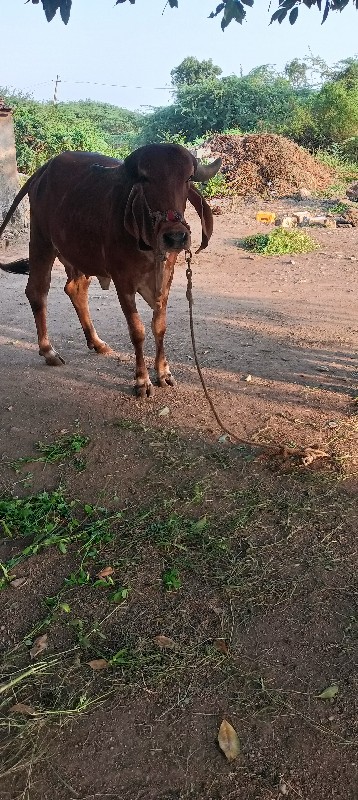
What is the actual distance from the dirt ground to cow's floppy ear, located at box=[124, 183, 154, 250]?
1320 mm

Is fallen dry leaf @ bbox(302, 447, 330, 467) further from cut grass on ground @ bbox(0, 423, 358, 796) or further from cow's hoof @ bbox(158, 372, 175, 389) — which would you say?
cow's hoof @ bbox(158, 372, 175, 389)

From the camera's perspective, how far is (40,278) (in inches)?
213

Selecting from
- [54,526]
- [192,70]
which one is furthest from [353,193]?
[192,70]

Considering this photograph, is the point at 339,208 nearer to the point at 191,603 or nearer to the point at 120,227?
the point at 120,227

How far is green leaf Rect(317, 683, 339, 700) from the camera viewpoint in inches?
89.7

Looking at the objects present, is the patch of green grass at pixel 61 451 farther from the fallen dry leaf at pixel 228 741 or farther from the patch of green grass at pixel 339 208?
the patch of green grass at pixel 339 208

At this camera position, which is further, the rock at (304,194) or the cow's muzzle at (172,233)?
the rock at (304,194)

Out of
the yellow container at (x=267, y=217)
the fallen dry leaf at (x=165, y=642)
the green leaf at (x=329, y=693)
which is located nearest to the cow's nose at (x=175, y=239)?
the fallen dry leaf at (x=165, y=642)

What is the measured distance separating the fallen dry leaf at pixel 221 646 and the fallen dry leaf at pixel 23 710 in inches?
29.8

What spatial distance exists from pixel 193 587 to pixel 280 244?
8.71 m

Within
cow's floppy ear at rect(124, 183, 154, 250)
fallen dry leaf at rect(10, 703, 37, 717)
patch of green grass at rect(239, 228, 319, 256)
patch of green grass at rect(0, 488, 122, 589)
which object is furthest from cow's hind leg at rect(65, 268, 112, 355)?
patch of green grass at rect(239, 228, 319, 256)

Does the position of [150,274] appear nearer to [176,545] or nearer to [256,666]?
[176,545]

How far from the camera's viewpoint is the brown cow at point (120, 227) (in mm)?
3828

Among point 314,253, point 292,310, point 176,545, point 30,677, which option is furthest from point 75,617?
point 314,253
